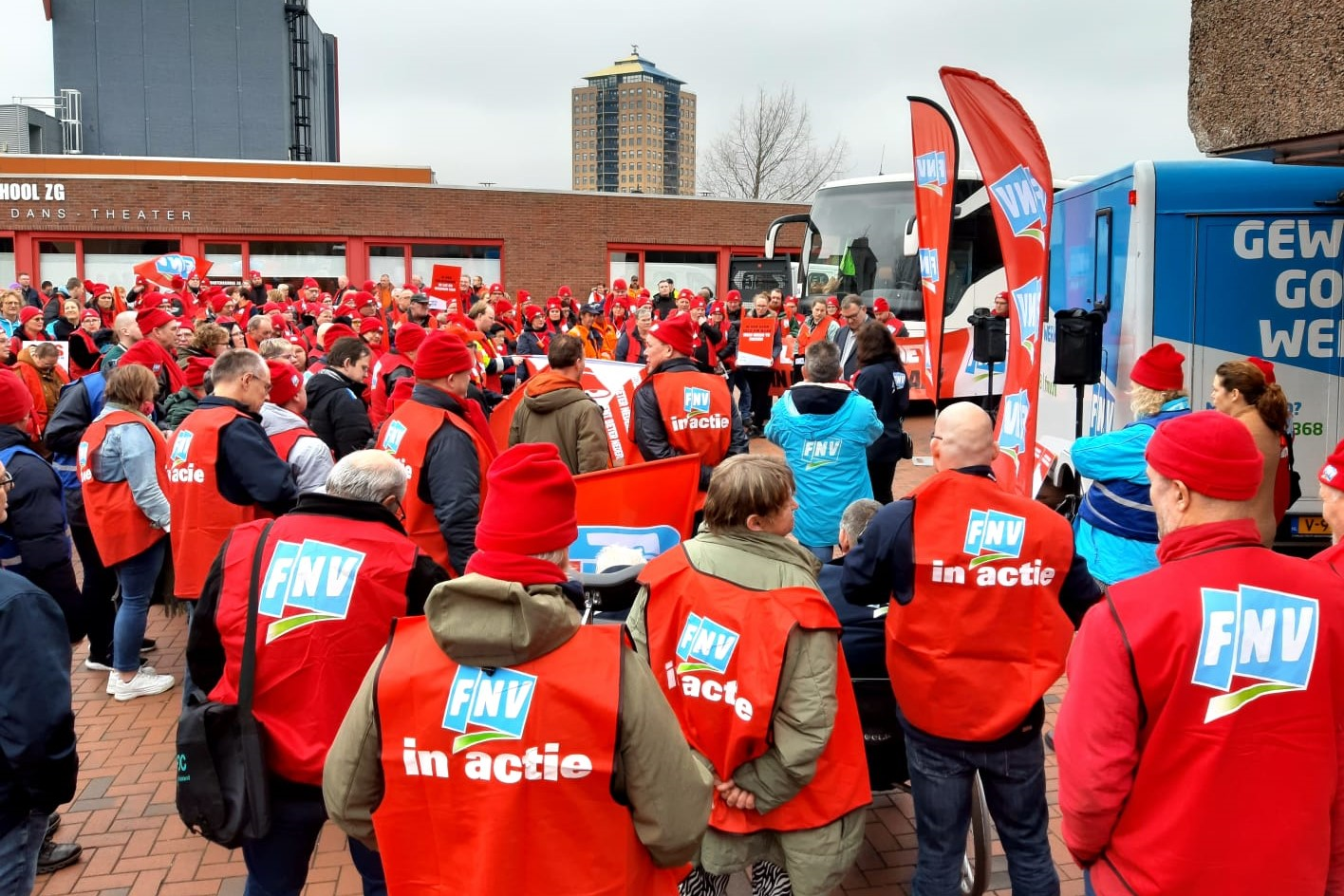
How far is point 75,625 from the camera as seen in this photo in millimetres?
4898

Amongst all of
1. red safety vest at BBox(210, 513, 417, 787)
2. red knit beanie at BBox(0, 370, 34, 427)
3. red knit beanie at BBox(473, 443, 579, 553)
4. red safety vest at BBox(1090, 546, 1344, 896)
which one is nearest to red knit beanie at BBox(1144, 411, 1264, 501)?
red safety vest at BBox(1090, 546, 1344, 896)

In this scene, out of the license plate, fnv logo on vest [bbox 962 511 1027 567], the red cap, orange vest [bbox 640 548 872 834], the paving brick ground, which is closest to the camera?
orange vest [bbox 640 548 872 834]

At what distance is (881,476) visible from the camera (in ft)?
24.5

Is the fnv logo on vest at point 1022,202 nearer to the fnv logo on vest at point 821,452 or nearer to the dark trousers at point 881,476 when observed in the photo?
the dark trousers at point 881,476

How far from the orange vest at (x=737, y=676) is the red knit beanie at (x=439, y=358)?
217cm

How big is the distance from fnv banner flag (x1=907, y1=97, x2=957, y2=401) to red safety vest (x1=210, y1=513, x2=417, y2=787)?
6314mm

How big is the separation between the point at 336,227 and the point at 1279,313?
26.6 meters

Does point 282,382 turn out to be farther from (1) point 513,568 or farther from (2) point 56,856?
(1) point 513,568

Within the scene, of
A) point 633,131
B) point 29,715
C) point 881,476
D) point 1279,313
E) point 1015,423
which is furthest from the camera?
point 633,131

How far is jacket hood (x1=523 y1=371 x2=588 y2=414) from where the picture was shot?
576 cm

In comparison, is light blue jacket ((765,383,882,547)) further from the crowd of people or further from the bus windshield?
the bus windshield

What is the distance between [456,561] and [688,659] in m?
2.04

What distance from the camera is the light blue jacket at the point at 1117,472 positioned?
15.4 ft

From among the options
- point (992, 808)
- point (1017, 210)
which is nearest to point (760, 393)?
point (1017, 210)
